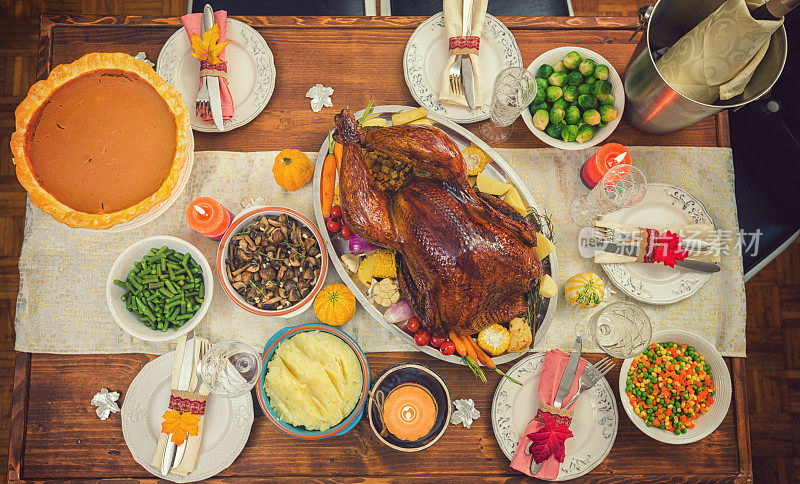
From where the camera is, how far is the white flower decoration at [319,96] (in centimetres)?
147

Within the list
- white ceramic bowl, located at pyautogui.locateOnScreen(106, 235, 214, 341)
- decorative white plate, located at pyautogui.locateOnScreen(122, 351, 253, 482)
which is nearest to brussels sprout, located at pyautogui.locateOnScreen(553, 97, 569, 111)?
white ceramic bowl, located at pyautogui.locateOnScreen(106, 235, 214, 341)

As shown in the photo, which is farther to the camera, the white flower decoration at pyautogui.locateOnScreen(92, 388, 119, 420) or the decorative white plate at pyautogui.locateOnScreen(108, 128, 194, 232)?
the white flower decoration at pyautogui.locateOnScreen(92, 388, 119, 420)

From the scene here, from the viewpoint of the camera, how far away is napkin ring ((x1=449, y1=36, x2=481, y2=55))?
1.42 metres

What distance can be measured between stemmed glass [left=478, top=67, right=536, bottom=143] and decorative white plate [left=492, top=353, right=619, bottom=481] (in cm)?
67

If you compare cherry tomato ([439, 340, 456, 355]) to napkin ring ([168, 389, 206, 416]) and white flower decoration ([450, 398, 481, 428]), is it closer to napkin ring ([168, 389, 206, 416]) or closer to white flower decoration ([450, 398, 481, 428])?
white flower decoration ([450, 398, 481, 428])

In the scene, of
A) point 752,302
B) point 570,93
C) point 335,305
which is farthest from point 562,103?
point 752,302

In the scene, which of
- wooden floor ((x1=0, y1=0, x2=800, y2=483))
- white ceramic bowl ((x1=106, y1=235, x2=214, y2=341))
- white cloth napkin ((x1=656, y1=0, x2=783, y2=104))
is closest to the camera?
white cloth napkin ((x1=656, y1=0, x2=783, y2=104))

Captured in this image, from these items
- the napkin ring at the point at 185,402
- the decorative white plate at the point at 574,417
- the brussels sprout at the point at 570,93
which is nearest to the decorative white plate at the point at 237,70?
the napkin ring at the point at 185,402

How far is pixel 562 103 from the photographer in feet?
4.65

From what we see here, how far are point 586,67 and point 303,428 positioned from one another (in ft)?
4.20

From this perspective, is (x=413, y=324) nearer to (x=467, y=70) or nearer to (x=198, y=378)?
(x=198, y=378)

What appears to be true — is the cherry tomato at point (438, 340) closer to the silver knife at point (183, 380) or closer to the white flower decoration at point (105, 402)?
the silver knife at point (183, 380)

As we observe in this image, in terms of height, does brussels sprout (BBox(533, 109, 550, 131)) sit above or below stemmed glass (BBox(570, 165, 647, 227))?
above

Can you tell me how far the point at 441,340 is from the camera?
1.32m
